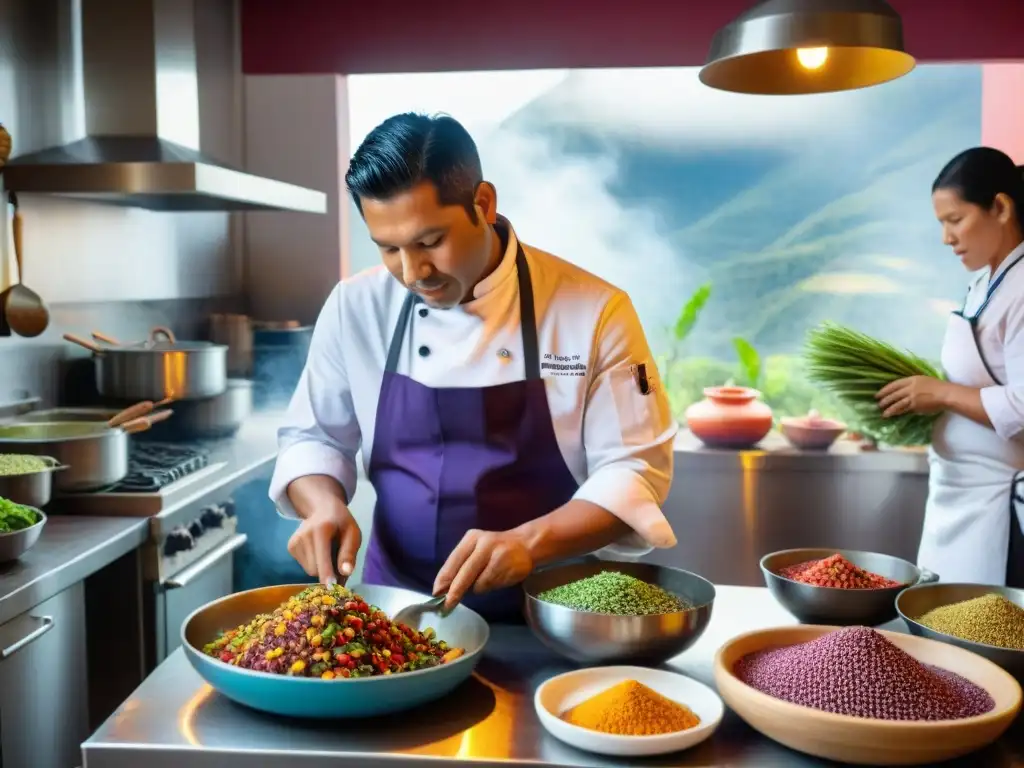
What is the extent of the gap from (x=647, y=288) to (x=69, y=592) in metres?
3.34

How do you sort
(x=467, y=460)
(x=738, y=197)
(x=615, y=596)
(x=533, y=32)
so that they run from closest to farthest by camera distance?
1. (x=615, y=596)
2. (x=467, y=460)
3. (x=533, y=32)
4. (x=738, y=197)

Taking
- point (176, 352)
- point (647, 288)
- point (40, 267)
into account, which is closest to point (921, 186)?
point (647, 288)

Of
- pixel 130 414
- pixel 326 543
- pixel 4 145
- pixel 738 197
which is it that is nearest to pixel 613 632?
pixel 326 543

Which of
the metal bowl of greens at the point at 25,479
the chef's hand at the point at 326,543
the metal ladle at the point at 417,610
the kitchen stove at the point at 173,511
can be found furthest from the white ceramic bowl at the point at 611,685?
the kitchen stove at the point at 173,511

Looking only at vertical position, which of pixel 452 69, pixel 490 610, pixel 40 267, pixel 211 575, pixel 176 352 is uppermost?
pixel 452 69

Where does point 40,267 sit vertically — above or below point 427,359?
above

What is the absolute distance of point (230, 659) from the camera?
1.49m

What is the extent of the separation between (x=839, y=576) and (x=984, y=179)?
177 cm

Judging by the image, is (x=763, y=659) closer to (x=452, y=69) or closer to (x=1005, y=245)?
(x=1005, y=245)

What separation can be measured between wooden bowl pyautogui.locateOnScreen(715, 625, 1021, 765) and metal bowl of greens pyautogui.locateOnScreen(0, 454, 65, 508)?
174cm

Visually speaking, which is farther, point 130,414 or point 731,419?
point 731,419

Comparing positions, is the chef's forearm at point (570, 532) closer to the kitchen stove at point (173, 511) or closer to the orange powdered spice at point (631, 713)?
the orange powdered spice at point (631, 713)

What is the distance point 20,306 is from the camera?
120 inches

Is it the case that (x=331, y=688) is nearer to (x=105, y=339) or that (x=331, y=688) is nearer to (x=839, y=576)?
(x=839, y=576)
